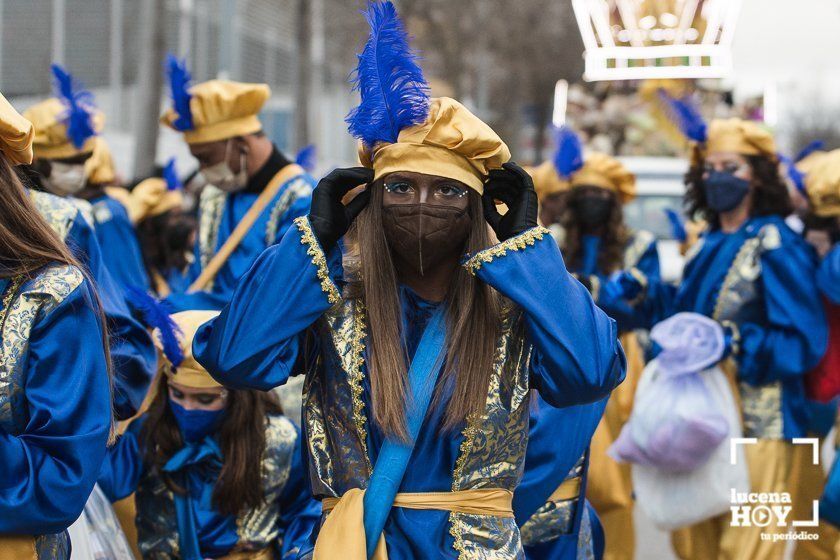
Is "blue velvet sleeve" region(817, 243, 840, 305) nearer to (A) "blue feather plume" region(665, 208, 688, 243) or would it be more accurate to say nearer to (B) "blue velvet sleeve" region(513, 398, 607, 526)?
Answer: (A) "blue feather plume" region(665, 208, 688, 243)

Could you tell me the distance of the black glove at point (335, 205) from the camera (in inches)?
140

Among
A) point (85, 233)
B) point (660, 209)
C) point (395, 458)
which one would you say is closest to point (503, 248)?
point (395, 458)

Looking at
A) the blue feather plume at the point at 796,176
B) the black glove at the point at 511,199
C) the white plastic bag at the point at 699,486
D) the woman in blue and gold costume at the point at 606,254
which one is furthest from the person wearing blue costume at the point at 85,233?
the blue feather plume at the point at 796,176

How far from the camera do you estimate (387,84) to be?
3.61 m

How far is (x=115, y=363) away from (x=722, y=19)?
20.6 meters

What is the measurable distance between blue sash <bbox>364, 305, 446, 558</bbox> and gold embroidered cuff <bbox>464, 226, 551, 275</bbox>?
0.24 m

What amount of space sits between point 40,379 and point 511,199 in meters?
1.26

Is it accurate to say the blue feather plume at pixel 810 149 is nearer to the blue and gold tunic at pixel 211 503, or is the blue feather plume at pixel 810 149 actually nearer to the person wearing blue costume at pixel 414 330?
the blue and gold tunic at pixel 211 503

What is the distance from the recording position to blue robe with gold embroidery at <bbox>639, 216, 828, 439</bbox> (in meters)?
6.88

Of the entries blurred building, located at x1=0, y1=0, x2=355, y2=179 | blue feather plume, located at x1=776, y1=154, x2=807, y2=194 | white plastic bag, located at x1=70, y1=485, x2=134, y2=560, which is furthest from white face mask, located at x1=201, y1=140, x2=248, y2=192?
blurred building, located at x1=0, y1=0, x2=355, y2=179

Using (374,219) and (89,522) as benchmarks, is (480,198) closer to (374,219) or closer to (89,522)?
(374,219)

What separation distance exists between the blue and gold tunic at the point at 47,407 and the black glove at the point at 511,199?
1.04 meters

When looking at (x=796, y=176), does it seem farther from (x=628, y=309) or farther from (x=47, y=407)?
(x=47, y=407)

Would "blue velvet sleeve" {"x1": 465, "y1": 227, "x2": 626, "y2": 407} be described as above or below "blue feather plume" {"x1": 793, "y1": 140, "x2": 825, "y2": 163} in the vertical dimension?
above
